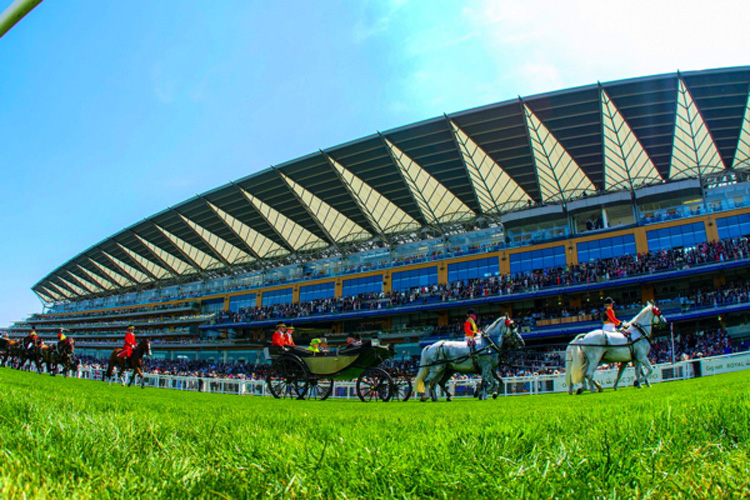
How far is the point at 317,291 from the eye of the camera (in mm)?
58312

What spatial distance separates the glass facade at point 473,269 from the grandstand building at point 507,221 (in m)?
0.14

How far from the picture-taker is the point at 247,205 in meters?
54.7

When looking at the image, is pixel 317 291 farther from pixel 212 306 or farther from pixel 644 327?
pixel 644 327

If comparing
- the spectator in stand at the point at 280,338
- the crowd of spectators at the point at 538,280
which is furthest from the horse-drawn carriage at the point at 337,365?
the crowd of spectators at the point at 538,280

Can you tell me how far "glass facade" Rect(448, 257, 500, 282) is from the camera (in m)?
46.5

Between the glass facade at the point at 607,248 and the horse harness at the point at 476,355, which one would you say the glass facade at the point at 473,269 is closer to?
the glass facade at the point at 607,248

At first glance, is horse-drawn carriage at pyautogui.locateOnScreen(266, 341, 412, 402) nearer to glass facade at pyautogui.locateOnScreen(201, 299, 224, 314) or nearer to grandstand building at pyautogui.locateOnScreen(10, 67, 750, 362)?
grandstand building at pyautogui.locateOnScreen(10, 67, 750, 362)

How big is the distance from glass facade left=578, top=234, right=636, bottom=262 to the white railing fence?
74.7ft

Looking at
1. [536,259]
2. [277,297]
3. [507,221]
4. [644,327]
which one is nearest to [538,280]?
[536,259]

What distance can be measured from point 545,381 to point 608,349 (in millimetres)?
7631

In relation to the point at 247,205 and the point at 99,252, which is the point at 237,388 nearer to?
the point at 247,205

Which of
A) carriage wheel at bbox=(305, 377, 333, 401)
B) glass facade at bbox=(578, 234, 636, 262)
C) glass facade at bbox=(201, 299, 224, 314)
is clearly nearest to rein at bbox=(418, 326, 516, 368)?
carriage wheel at bbox=(305, 377, 333, 401)

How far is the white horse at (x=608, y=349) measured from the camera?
13672mm

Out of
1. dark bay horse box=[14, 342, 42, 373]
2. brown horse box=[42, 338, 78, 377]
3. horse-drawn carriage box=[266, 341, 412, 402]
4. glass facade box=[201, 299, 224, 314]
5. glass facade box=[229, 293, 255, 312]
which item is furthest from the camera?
glass facade box=[201, 299, 224, 314]
